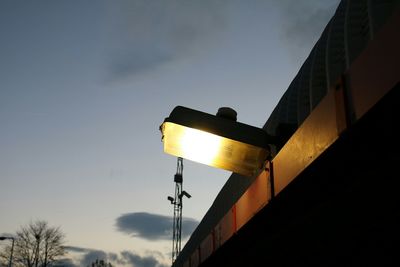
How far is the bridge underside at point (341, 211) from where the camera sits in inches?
109

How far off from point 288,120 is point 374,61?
3.64m

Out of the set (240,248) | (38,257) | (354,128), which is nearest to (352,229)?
(240,248)

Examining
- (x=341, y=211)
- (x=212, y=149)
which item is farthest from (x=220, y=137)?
(x=341, y=211)

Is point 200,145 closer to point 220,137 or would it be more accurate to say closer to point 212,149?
point 212,149

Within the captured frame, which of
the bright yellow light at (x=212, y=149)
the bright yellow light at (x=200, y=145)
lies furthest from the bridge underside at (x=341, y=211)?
the bright yellow light at (x=200, y=145)

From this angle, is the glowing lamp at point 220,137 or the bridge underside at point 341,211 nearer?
the bridge underside at point 341,211

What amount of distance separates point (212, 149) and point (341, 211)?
186 centimetres

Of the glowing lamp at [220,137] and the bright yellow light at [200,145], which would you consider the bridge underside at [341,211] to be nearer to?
the glowing lamp at [220,137]

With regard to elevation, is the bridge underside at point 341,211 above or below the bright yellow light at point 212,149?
below

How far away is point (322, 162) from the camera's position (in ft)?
10.1

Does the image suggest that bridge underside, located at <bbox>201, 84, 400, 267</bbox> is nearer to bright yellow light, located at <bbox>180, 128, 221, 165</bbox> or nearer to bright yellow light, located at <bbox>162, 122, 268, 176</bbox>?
bright yellow light, located at <bbox>162, 122, 268, 176</bbox>

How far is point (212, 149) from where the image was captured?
4.57 meters

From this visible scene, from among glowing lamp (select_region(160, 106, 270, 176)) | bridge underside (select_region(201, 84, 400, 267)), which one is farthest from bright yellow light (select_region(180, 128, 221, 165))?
bridge underside (select_region(201, 84, 400, 267))

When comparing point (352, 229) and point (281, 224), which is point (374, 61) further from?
point (352, 229)
